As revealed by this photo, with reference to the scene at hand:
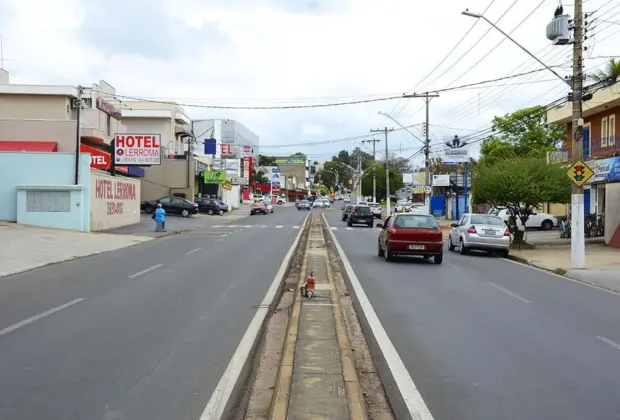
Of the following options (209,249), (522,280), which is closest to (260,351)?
(522,280)

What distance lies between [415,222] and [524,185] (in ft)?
26.6

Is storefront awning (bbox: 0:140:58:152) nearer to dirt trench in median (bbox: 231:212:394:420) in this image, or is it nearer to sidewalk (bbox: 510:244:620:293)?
sidewalk (bbox: 510:244:620:293)

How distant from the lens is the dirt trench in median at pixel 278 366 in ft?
19.2

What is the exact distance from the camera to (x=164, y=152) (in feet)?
202

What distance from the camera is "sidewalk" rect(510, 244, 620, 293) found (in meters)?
16.9

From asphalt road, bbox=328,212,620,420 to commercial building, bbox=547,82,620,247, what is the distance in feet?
43.9

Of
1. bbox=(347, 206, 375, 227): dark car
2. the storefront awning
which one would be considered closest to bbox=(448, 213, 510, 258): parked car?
bbox=(347, 206, 375, 227): dark car

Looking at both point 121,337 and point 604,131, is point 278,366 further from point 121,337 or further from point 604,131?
point 604,131

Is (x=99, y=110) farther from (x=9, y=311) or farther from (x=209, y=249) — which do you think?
(x=9, y=311)

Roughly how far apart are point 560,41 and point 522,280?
7405 mm

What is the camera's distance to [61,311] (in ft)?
35.8

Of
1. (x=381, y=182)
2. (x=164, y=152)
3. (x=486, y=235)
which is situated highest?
(x=381, y=182)

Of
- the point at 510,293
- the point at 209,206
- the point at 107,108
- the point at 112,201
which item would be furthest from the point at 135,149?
the point at 510,293

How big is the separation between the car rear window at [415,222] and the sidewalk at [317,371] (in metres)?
8.62
